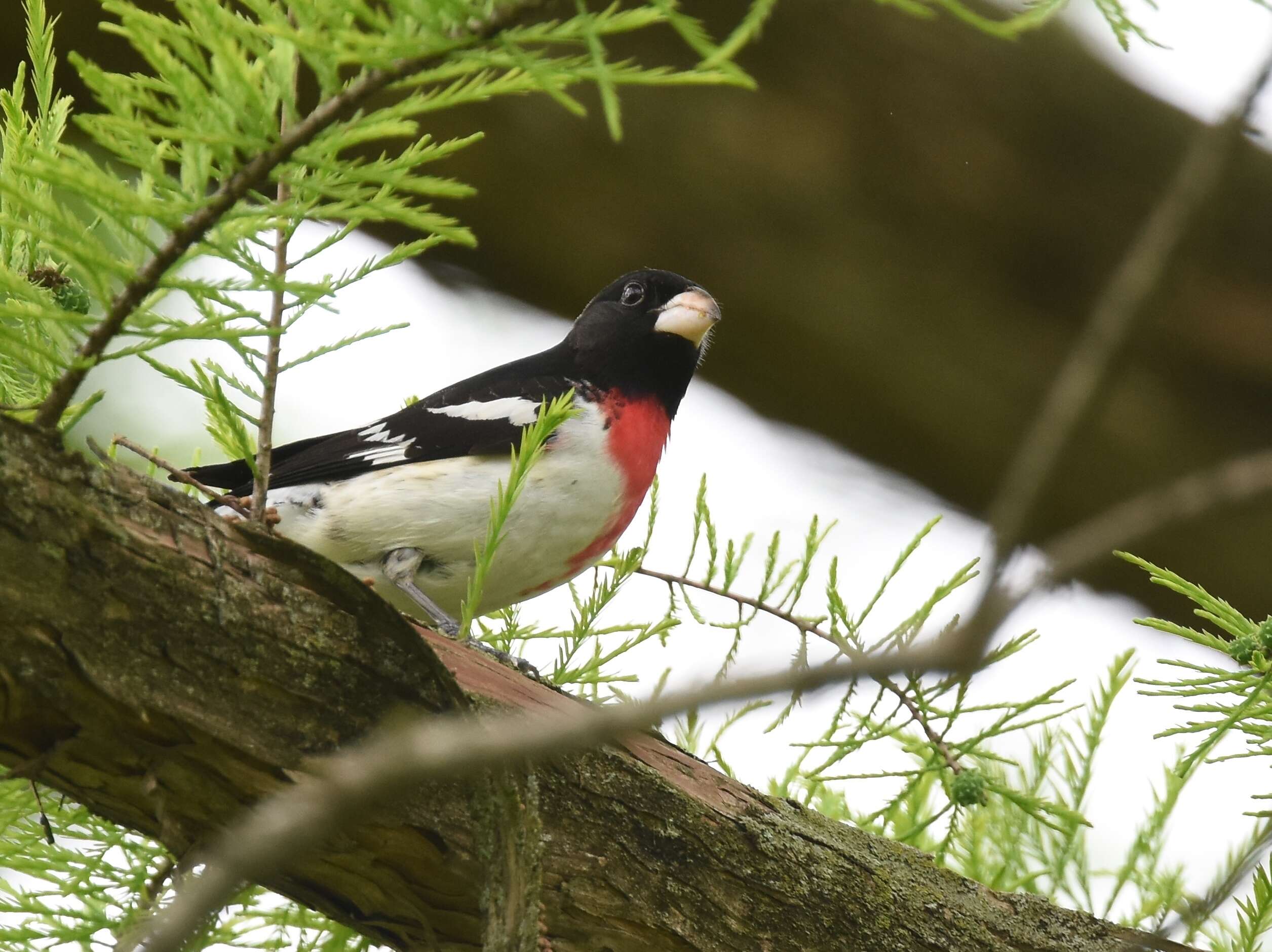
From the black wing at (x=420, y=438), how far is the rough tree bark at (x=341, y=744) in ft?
3.08

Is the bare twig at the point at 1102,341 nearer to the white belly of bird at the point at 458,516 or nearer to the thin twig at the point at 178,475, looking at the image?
the thin twig at the point at 178,475

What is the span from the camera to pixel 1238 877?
1097 millimetres

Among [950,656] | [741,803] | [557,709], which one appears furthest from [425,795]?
[950,656]

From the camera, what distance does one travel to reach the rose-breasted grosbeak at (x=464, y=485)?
2855 millimetres

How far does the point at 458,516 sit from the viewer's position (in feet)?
9.32

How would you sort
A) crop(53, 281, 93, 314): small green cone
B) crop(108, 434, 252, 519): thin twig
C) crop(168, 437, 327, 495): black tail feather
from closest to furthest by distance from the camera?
crop(108, 434, 252, 519): thin twig → crop(53, 281, 93, 314): small green cone → crop(168, 437, 327, 495): black tail feather

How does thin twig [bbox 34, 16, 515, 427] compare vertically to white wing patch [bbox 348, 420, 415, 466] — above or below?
below

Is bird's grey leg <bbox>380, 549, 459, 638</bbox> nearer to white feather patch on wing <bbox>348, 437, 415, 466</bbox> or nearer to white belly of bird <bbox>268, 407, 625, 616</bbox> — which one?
white belly of bird <bbox>268, 407, 625, 616</bbox>

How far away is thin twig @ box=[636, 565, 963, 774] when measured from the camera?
7.79 ft

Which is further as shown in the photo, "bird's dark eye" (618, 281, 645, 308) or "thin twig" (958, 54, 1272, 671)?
"bird's dark eye" (618, 281, 645, 308)

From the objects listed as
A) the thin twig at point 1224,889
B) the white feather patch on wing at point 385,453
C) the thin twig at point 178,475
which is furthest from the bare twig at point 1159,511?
the white feather patch on wing at point 385,453

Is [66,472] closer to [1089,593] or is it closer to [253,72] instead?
[253,72]

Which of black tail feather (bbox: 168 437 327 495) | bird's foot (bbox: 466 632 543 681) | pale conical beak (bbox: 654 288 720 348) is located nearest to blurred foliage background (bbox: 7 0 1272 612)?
pale conical beak (bbox: 654 288 720 348)

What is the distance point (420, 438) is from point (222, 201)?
1731mm
